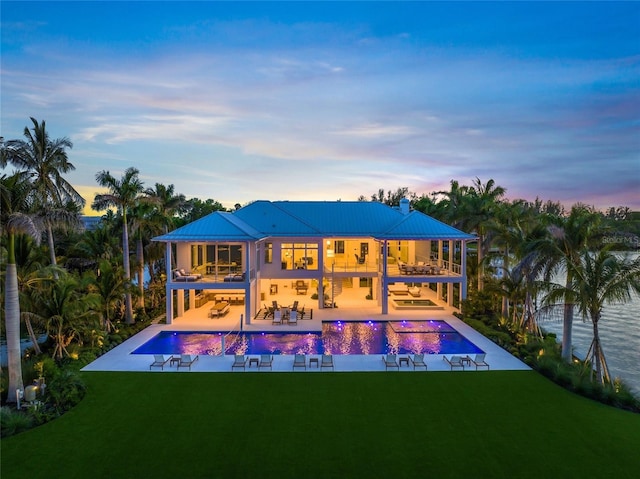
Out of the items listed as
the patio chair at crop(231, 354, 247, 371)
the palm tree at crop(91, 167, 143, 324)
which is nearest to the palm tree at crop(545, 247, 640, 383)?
the patio chair at crop(231, 354, 247, 371)

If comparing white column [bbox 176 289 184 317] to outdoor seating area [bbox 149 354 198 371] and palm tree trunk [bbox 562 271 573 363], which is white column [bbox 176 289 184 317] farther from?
palm tree trunk [bbox 562 271 573 363]

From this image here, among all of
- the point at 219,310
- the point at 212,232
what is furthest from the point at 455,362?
the point at 212,232

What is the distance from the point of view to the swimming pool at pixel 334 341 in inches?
709

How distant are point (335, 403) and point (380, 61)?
69.7ft

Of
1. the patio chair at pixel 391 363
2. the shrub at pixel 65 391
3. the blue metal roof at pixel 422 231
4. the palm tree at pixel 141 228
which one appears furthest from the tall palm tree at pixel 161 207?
the patio chair at pixel 391 363

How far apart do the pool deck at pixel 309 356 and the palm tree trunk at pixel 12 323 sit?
131 inches

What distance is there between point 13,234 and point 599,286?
793 inches

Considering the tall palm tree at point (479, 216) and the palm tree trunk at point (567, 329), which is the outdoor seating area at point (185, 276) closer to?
the tall palm tree at point (479, 216)

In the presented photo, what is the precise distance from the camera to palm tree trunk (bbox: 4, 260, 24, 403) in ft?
36.4

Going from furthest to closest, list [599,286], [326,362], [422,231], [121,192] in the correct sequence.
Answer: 1. [422,231]
2. [121,192]
3. [326,362]
4. [599,286]

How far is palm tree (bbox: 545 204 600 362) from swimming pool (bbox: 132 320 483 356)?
5.19m

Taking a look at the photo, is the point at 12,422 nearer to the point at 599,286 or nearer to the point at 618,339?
the point at 599,286

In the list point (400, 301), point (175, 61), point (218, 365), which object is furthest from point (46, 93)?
point (400, 301)

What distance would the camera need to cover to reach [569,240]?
49.7 ft
